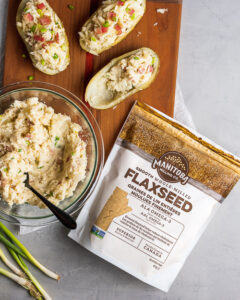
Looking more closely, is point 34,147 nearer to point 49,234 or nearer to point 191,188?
point 49,234

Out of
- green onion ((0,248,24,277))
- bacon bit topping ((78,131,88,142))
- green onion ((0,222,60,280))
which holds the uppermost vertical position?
bacon bit topping ((78,131,88,142))

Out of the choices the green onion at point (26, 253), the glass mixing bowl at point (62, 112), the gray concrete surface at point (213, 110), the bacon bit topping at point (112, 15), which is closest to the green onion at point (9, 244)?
the green onion at point (26, 253)

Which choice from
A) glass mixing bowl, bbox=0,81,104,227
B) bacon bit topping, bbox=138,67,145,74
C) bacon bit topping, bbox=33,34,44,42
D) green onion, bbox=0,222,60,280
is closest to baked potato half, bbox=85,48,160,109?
bacon bit topping, bbox=138,67,145,74

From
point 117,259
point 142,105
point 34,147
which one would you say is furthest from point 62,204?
point 142,105

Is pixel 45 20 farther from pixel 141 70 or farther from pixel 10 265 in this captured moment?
pixel 10 265

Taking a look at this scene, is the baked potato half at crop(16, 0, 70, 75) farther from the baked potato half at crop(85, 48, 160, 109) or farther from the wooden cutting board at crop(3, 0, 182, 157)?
the baked potato half at crop(85, 48, 160, 109)

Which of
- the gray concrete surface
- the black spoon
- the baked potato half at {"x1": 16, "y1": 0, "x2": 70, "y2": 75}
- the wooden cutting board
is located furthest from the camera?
the gray concrete surface

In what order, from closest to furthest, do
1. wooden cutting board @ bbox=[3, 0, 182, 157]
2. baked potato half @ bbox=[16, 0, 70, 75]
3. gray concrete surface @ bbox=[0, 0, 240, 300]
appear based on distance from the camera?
baked potato half @ bbox=[16, 0, 70, 75]
wooden cutting board @ bbox=[3, 0, 182, 157]
gray concrete surface @ bbox=[0, 0, 240, 300]
